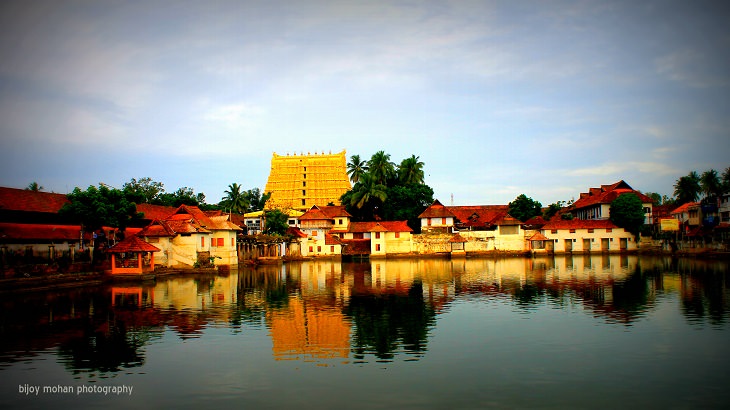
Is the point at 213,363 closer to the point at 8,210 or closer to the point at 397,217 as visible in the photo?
the point at 8,210

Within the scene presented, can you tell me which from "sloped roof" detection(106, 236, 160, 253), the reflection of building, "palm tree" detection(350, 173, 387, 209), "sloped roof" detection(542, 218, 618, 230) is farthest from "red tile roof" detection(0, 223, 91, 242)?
"sloped roof" detection(542, 218, 618, 230)

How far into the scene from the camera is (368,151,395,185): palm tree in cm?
8244

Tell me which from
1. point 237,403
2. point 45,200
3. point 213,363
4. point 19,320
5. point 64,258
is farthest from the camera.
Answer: point 45,200

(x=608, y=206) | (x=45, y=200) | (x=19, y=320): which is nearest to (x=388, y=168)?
(x=608, y=206)

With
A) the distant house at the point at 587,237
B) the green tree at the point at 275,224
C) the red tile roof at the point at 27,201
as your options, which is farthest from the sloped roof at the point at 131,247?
the distant house at the point at 587,237

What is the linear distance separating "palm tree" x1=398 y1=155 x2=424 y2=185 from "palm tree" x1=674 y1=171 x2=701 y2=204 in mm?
42971

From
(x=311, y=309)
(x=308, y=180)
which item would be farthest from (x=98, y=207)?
(x=308, y=180)

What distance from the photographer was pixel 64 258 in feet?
121

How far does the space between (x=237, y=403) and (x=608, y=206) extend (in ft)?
232

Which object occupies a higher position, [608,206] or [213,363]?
[608,206]

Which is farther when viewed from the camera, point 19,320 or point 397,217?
point 397,217

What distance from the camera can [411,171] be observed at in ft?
274

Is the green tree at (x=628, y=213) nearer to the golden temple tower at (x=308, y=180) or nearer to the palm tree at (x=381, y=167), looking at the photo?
the palm tree at (x=381, y=167)

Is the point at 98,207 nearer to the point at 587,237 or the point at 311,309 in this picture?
the point at 311,309
